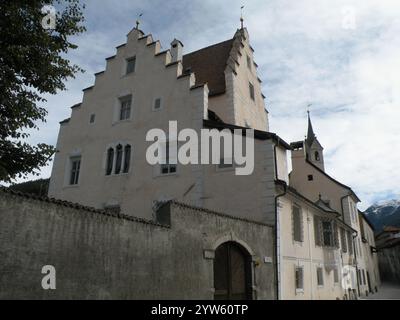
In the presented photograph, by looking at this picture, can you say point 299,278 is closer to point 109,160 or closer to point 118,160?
point 118,160

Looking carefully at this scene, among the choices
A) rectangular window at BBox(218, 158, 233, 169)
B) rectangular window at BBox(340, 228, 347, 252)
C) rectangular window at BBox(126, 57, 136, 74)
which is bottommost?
rectangular window at BBox(340, 228, 347, 252)

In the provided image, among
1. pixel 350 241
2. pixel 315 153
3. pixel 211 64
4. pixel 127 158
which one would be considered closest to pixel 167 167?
pixel 127 158

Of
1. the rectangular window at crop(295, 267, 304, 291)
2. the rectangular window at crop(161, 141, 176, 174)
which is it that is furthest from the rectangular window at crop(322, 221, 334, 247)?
the rectangular window at crop(161, 141, 176, 174)

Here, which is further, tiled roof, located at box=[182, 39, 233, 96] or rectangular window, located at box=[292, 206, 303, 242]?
tiled roof, located at box=[182, 39, 233, 96]

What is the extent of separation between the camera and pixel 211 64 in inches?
1006

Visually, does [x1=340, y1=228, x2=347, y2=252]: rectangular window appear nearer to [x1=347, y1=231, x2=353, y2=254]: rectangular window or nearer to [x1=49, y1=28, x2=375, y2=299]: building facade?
[x1=49, y1=28, x2=375, y2=299]: building facade

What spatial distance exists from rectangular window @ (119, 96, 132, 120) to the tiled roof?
14.4 ft

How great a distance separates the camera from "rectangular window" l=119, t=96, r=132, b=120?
866 inches

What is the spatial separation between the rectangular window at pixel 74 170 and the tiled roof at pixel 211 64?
9315mm

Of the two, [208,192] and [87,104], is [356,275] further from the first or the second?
[87,104]

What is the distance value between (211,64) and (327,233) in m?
14.2

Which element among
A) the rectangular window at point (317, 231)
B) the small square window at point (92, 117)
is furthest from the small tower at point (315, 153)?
the small square window at point (92, 117)

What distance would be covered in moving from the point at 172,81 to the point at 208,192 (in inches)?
290

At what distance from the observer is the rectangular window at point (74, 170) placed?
872 inches
